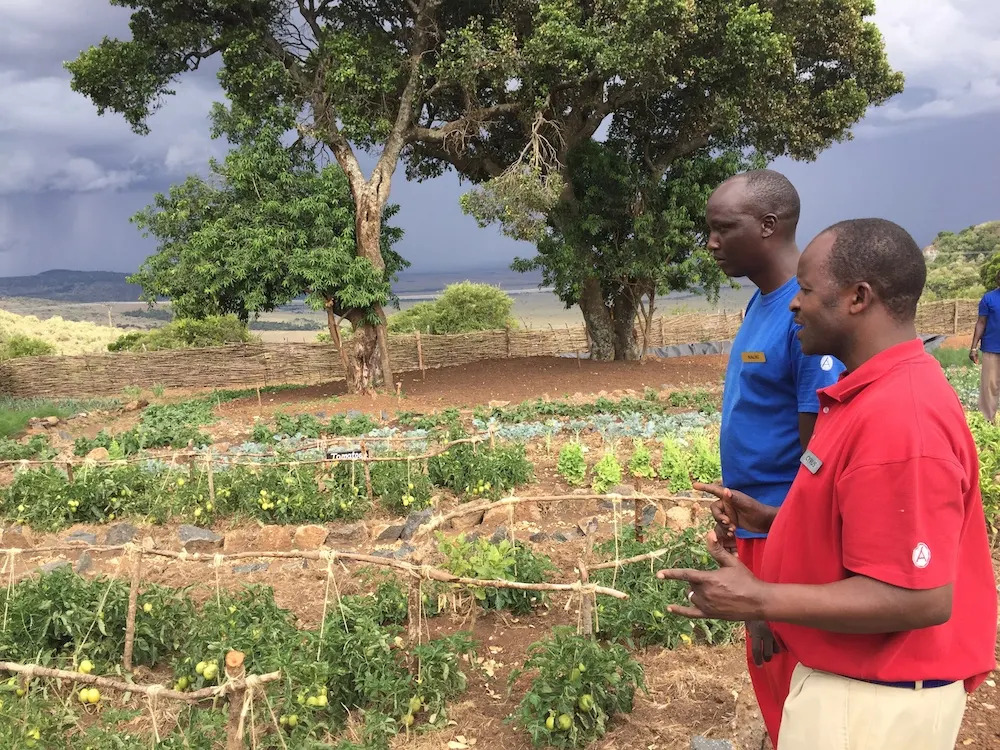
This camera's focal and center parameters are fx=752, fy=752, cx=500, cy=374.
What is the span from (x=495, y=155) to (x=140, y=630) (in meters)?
14.2

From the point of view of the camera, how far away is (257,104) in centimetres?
1338

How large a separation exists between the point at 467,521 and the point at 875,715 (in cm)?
449

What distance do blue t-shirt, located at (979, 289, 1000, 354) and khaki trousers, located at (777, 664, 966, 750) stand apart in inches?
275

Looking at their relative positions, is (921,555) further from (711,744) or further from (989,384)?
(989,384)

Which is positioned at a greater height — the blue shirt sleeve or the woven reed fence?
the blue shirt sleeve

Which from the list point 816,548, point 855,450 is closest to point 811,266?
point 855,450

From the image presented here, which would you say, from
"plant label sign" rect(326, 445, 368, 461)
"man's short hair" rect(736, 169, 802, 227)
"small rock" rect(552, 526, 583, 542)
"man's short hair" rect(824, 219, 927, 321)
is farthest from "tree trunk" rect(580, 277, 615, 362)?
"man's short hair" rect(824, 219, 927, 321)

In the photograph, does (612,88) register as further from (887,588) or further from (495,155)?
(887,588)

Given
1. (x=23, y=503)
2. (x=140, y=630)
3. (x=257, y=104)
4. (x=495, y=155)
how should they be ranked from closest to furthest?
1. (x=140, y=630)
2. (x=23, y=503)
3. (x=257, y=104)
4. (x=495, y=155)

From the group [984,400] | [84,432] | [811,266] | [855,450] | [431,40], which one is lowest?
[84,432]

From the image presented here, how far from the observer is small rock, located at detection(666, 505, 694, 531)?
5.35 meters

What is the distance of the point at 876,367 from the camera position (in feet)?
4.51

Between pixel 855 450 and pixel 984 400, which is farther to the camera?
pixel 984 400

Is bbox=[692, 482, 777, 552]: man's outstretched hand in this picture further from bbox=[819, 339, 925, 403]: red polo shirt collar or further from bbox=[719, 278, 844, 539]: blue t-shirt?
bbox=[819, 339, 925, 403]: red polo shirt collar
